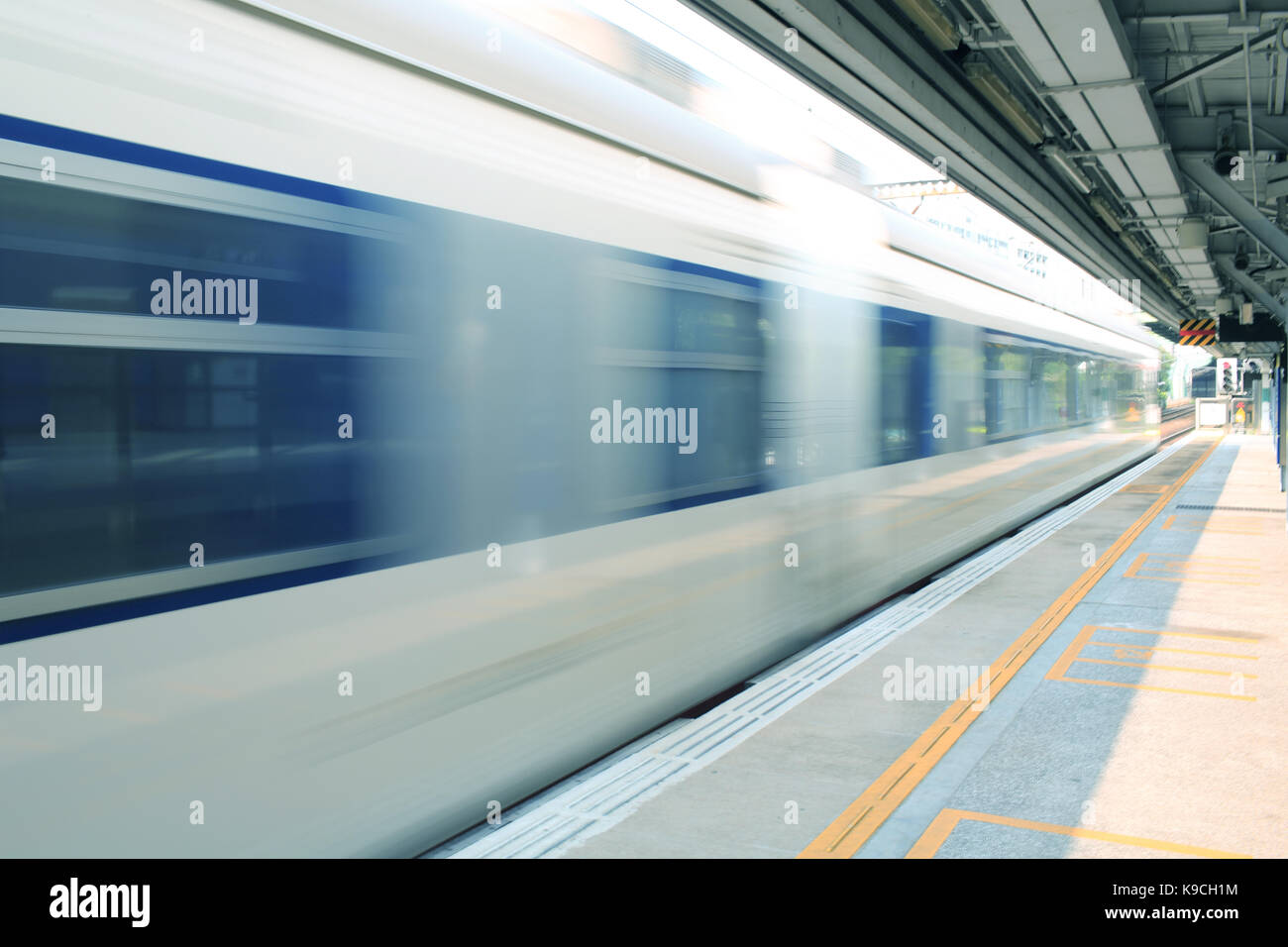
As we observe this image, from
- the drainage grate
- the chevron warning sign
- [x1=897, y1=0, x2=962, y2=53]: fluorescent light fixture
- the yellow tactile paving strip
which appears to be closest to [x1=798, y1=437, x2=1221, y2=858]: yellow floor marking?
the yellow tactile paving strip

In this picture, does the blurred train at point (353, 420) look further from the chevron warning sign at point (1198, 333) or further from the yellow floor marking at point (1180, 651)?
the chevron warning sign at point (1198, 333)

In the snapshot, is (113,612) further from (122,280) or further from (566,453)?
(566,453)

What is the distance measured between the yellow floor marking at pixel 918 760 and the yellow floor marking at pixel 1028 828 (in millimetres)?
189

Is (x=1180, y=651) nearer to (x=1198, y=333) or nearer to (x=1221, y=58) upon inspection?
(x=1221, y=58)

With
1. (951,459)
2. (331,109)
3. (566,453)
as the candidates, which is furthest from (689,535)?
(951,459)

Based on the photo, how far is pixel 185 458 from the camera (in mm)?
2592

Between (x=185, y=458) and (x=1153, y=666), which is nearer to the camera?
(x=185, y=458)

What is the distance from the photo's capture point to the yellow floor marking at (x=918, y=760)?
3.78 meters

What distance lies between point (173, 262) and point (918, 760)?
358 centimetres

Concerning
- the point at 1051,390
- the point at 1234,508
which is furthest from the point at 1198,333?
the point at 1051,390

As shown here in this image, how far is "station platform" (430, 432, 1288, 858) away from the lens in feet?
12.4

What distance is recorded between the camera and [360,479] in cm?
308

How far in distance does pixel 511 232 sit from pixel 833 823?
2.46 meters

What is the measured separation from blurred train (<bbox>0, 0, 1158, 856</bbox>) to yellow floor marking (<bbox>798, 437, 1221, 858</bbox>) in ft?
3.22
